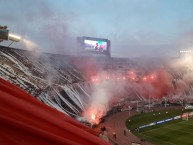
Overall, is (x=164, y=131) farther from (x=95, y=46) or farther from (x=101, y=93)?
(x=95, y=46)

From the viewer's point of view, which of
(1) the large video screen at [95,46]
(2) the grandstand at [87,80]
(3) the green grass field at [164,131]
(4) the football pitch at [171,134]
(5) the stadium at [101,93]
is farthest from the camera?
(1) the large video screen at [95,46]

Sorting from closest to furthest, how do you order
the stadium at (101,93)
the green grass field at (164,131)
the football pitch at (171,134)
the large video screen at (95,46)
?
the stadium at (101,93), the football pitch at (171,134), the green grass field at (164,131), the large video screen at (95,46)

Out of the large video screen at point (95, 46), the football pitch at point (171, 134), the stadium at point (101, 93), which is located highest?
the large video screen at point (95, 46)

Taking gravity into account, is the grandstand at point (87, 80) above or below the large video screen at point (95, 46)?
below

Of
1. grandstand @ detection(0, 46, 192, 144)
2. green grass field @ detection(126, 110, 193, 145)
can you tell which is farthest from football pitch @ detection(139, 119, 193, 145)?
grandstand @ detection(0, 46, 192, 144)

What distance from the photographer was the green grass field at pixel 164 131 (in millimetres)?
35125

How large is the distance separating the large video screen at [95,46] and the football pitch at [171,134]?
31.8 metres

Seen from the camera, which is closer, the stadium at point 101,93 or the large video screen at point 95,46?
the stadium at point 101,93

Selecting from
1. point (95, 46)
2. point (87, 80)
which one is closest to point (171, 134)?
point (87, 80)

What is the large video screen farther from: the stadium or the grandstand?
the grandstand

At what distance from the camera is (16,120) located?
1.65m

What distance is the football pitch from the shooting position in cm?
3472

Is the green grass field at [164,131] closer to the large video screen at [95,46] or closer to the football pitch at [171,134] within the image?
the football pitch at [171,134]

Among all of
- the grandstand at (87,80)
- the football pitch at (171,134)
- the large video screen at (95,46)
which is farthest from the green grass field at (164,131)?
the large video screen at (95,46)
